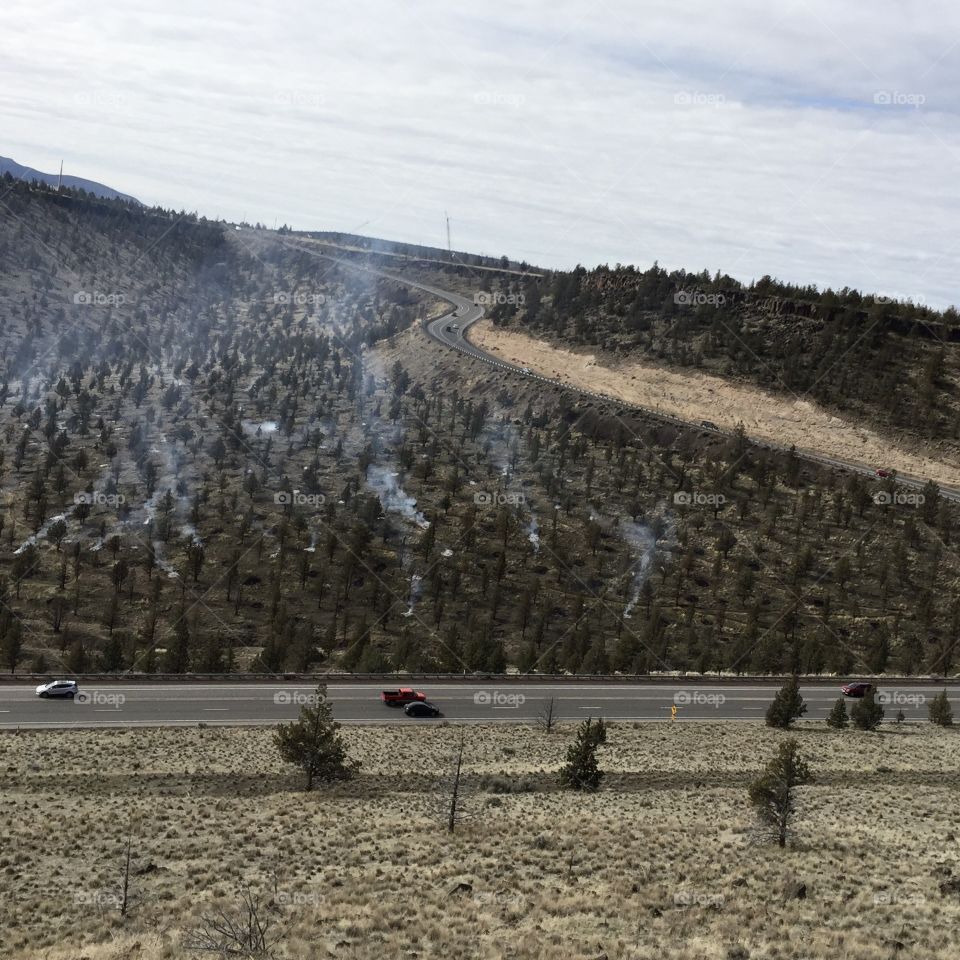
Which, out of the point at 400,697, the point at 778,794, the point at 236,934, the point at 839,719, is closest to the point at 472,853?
the point at 236,934

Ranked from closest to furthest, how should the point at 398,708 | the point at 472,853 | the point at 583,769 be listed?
the point at 472,853 → the point at 583,769 → the point at 398,708

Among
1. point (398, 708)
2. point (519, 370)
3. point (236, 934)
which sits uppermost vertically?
point (519, 370)

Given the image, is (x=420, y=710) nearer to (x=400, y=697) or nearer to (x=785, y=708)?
(x=400, y=697)

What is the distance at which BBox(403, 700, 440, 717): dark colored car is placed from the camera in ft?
148

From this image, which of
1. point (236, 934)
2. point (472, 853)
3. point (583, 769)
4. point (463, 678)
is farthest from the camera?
point (463, 678)

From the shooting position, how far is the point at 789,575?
7725 centimetres

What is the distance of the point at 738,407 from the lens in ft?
349

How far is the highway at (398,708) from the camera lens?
43.0m

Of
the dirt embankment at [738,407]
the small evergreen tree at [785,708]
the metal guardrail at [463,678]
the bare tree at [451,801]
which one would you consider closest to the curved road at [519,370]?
the dirt embankment at [738,407]

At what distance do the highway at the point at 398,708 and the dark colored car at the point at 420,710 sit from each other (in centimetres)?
31

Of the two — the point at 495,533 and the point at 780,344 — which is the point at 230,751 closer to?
the point at 495,533

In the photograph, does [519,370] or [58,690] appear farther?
[519,370]

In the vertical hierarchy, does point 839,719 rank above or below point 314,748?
above

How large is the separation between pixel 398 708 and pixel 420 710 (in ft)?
4.25
